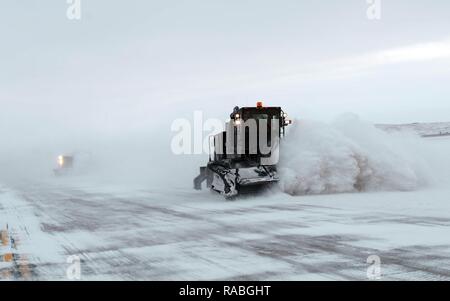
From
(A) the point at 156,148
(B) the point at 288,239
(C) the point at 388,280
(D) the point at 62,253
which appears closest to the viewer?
(C) the point at 388,280

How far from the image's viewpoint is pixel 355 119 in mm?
19062

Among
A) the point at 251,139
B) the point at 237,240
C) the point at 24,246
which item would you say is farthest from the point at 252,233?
the point at 251,139

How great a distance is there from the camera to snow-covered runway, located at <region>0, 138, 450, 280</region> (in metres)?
6.01

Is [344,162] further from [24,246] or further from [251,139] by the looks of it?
[24,246]

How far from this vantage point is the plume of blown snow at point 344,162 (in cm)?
1688

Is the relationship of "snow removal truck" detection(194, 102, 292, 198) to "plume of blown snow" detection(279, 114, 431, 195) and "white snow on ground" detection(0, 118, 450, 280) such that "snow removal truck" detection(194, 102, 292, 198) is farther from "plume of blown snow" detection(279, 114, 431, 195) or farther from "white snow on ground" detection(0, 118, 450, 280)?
"white snow on ground" detection(0, 118, 450, 280)

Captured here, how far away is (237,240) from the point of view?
27.2ft

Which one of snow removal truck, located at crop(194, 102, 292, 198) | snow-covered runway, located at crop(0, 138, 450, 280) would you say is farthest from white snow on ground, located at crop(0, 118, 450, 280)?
snow removal truck, located at crop(194, 102, 292, 198)

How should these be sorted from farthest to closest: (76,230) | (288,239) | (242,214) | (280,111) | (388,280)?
(280,111)
(242,214)
(76,230)
(288,239)
(388,280)

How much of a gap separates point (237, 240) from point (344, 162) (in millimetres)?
9707

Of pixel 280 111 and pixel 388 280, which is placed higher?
pixel 280 111

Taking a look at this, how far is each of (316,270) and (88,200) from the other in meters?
13.0

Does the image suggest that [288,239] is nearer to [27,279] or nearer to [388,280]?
Result: [388,280]

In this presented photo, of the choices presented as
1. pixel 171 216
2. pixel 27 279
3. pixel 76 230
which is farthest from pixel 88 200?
pixel 27 279
